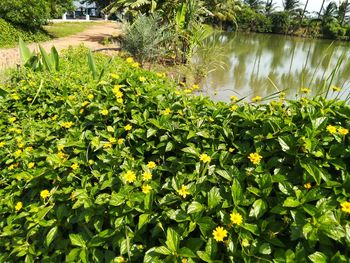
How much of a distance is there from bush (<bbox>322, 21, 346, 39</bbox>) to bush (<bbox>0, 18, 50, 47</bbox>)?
95.1 ft

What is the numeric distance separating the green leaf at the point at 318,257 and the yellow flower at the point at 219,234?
29 cm

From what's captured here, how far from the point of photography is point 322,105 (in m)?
1.35

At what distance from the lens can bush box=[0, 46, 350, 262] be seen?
108cm

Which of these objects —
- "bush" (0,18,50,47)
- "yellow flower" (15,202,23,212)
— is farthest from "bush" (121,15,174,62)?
"yellow flower" (15,202,23,212)

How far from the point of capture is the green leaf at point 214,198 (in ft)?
3.85

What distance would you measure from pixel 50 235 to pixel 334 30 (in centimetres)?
3490

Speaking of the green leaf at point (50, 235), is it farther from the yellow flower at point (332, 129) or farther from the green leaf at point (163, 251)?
the yellow flower at point (332, 129)

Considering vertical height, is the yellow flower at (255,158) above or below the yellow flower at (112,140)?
above

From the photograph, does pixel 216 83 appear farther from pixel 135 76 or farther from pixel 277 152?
pixel 277 152

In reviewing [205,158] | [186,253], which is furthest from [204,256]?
[205,158]

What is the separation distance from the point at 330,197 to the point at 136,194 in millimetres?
776

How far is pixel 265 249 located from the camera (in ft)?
3.40

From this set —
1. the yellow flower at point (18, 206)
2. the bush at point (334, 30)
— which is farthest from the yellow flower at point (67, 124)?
the bush at point (334, 30)

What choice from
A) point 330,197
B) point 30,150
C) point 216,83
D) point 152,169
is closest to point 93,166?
point 152,169
